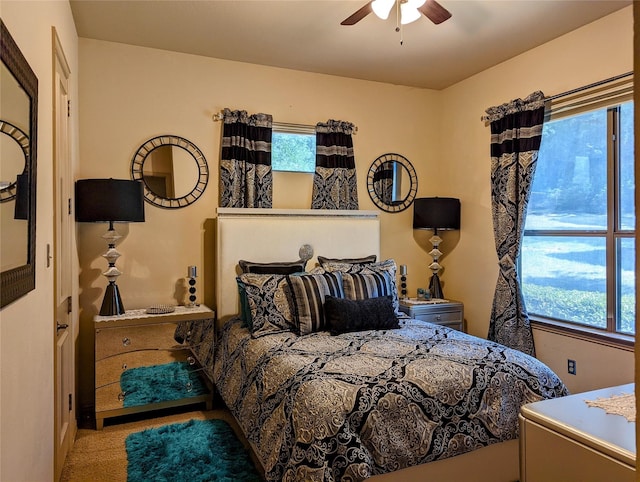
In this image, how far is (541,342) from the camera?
3.50m

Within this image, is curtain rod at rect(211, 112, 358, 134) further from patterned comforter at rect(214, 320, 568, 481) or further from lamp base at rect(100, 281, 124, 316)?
patterned comforter at rect(214, 320, 568, 481)

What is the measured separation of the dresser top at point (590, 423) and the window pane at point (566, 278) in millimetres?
2065

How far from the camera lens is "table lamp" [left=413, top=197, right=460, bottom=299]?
13.6ft

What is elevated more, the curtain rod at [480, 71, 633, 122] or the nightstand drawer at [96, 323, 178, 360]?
the curtain rod at [480, 71, 633, 122]

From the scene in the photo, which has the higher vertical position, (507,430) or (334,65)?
(334,65)

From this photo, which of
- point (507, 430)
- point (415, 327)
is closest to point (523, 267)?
point (415, 327)

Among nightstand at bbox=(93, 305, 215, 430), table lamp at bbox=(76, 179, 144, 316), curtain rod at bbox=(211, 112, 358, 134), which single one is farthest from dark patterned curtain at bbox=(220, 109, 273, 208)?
nightstand at bbox=(93, 305, 215, 430)

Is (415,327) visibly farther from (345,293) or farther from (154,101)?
(154,101)

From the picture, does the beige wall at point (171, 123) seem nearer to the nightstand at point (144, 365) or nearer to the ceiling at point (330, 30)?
the ceiling at point (330, 30)

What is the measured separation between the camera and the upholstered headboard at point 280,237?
11.7 ft

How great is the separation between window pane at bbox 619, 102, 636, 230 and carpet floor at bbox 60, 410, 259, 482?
2936mm

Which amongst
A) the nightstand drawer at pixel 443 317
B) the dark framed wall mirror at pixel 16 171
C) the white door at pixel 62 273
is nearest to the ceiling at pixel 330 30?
the white door at pixel 62 273

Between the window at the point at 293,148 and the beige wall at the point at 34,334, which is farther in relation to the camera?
the window at the point at 293,148

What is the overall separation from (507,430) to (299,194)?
8.65ft
